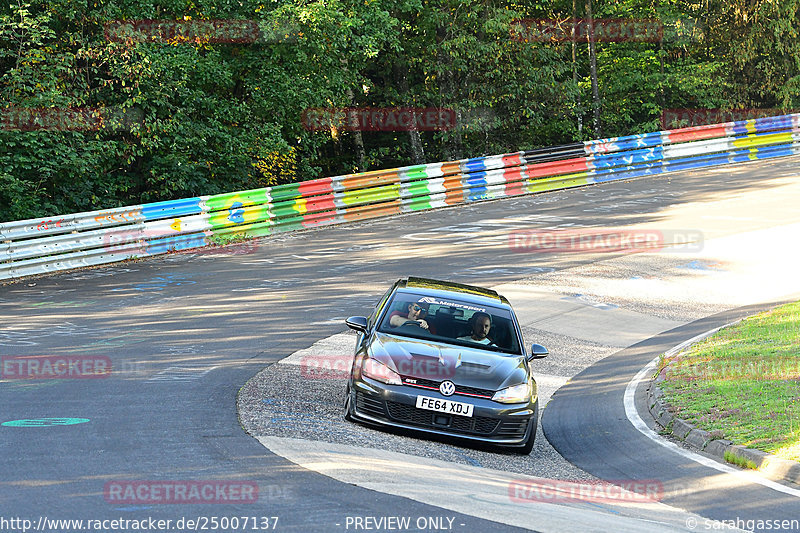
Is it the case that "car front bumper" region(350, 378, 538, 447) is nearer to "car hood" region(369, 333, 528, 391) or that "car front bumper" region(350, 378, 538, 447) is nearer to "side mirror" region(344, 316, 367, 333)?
"car hood" region(369, 333, 528, 391)

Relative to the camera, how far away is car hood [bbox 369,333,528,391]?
31.0ft

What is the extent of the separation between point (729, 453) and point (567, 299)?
8764mm

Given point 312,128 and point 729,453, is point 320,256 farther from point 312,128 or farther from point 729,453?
point 729,453

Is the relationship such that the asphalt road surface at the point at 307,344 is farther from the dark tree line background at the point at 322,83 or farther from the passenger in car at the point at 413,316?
the dark tree line background at the point at 322,83

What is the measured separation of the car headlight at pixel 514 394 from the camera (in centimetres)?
941

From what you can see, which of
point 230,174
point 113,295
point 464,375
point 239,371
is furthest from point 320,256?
point 464,375

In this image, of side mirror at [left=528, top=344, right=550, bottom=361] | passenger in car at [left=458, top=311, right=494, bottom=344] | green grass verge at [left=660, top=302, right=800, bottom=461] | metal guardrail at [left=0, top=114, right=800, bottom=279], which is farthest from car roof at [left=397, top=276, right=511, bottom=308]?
metal guardrail at [left=0, top=114, right=800, bottom=279]

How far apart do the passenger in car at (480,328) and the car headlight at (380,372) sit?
3.79 ft

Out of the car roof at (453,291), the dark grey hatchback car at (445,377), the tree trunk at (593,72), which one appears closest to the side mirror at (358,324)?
the dark grey hatchback car at (445,377)

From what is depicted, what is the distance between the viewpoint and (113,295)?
1716cm

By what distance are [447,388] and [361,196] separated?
58.4 feet

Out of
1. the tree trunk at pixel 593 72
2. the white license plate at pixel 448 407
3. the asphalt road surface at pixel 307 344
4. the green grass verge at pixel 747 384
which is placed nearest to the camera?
the asphalt road surface at pixel 307 344

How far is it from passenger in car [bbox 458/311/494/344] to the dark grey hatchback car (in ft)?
0.04

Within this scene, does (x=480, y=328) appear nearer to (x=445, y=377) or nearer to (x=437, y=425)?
(x=445, y=377)
